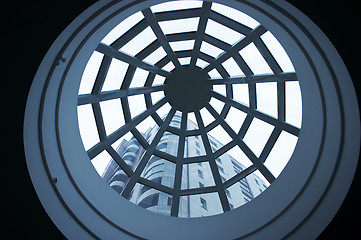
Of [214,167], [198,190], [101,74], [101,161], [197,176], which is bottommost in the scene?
[198,190]

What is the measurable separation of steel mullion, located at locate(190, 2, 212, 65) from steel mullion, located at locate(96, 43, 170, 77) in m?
1.54

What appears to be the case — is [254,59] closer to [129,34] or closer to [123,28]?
[129,34]

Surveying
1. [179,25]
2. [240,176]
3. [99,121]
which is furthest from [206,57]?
[240,176]

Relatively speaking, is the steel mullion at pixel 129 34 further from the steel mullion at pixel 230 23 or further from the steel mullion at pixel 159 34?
the steel mullion at pixel 230 23

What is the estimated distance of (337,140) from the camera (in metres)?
7.44

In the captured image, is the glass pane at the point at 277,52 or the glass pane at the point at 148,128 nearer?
the glass pane at the point at 277,52

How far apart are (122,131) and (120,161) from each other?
54.3 inches

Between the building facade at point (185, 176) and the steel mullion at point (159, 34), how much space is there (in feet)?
11.5

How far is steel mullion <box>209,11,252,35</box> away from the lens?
12164mm

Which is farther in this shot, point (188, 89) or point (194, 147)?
point (194, 147)

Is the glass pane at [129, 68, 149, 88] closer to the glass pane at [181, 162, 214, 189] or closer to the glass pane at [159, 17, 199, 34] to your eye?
the glass pane at [159, 17, 199, 34]

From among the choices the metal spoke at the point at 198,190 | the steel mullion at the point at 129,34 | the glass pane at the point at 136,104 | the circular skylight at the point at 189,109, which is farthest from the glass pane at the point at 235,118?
the steel mullion at the point at 129,34

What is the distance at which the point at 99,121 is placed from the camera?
13.0 metres

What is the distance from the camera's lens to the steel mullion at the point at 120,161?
13.7 metres
